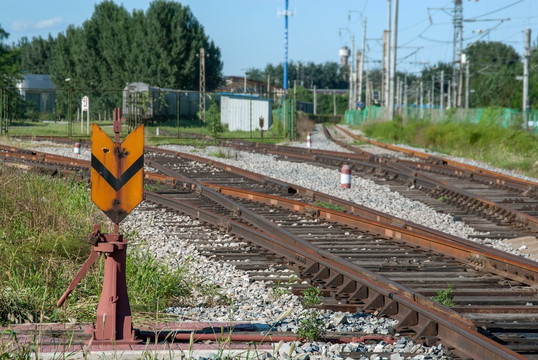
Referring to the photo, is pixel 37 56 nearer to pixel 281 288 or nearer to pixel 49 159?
pixel 49 159

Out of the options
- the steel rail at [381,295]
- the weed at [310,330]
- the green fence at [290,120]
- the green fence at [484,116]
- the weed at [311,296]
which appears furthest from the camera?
the green fence at [290,120]

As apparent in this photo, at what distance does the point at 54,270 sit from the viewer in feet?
21.3

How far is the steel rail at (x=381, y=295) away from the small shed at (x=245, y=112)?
136 ft

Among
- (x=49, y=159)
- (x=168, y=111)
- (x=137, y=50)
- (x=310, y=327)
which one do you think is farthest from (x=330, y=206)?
(x=137, y=50)

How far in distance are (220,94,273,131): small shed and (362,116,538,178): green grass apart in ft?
49.6

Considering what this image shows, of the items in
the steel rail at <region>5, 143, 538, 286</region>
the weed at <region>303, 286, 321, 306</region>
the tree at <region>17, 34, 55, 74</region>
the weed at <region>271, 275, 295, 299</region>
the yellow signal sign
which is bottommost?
the weed at <region>271, 275, 295, 299</region>

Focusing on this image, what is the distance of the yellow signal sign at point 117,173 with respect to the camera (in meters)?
4.87

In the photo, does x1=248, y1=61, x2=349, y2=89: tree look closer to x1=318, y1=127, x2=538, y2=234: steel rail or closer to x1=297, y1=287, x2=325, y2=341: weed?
x1=318, y1=127, x2=538, y2=234: steel rail

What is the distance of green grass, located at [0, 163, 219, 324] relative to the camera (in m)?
5.50

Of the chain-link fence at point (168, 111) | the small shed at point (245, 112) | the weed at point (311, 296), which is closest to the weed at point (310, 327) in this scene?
the weed at point (311, 296)

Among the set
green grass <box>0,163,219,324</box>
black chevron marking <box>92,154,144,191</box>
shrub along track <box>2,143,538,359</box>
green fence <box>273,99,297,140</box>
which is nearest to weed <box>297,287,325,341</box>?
shrub along track <box>2,143,538,359</box>

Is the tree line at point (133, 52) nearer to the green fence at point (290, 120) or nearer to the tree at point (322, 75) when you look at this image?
the green fence at point (290, 120)

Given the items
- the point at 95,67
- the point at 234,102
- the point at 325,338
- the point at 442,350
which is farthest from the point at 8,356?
the point at 95,67

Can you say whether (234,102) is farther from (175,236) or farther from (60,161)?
(175,236)
